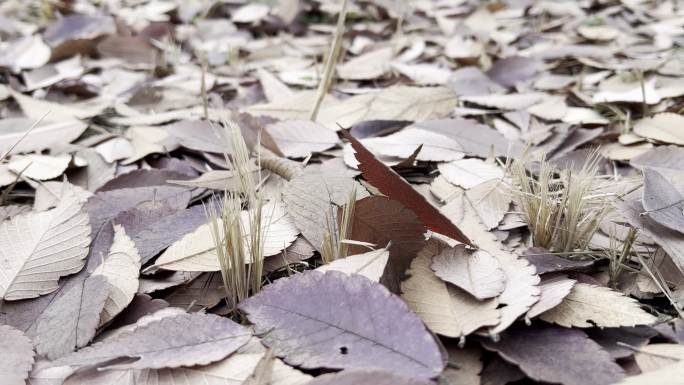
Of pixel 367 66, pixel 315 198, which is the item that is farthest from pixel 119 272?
pixel 367 66

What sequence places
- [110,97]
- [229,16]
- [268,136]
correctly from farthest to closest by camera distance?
[229,16]
[110,97]
[268,136]

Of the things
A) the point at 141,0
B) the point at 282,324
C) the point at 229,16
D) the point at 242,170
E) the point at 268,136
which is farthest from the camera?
the point at 141,0

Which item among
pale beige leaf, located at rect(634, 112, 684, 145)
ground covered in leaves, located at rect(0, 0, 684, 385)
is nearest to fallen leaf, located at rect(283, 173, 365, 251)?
ground covered in leaves, located at rect(0, 0, 684, 385)

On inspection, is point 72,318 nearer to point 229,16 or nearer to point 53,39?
point 53,39

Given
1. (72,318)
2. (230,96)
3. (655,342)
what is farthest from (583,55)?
(72,318)

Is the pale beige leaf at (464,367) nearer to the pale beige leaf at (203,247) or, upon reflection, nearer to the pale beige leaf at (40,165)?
the pale beige leaf at (203,247)

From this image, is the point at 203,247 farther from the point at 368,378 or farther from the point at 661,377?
the point at 661,377

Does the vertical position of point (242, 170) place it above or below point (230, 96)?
above

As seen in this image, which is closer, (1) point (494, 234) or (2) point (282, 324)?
(2) point (282, 324)
